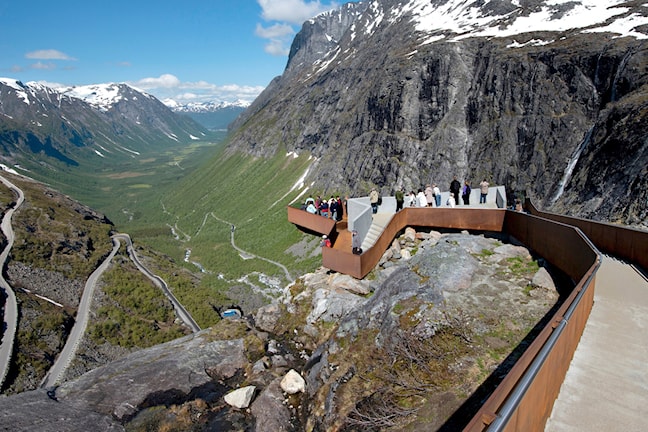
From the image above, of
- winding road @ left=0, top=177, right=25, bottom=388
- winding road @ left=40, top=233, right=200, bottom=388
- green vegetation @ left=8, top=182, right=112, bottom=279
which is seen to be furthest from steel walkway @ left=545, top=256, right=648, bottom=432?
green vegetation @ left=8, top=182, right=112, bottom=279

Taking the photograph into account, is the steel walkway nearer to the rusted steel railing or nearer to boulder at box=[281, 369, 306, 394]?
the rusted steel railing

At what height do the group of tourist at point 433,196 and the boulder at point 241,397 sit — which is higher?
the group of tourist at point 433,196

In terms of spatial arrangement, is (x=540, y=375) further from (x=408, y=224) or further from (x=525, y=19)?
(x=525, y=19)

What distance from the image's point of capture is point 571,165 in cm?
3362

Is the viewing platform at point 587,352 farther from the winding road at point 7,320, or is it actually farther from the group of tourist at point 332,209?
the winding road at point 7,320

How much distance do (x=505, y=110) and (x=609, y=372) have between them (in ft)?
146

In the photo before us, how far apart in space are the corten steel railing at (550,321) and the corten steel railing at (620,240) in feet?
4.99

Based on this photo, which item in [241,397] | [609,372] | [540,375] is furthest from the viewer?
[241,397]

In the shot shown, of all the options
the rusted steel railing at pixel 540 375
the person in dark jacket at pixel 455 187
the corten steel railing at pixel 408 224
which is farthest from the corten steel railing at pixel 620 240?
the person in dark jacket at pixel 455 187

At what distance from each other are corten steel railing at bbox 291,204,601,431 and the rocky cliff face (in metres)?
6.42

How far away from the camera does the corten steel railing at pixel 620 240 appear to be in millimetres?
10574

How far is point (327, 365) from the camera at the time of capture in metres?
12.1

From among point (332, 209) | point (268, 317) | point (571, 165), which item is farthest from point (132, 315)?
point (571, 165)

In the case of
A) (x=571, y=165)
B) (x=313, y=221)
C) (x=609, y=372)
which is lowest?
(x=313, y=221)
